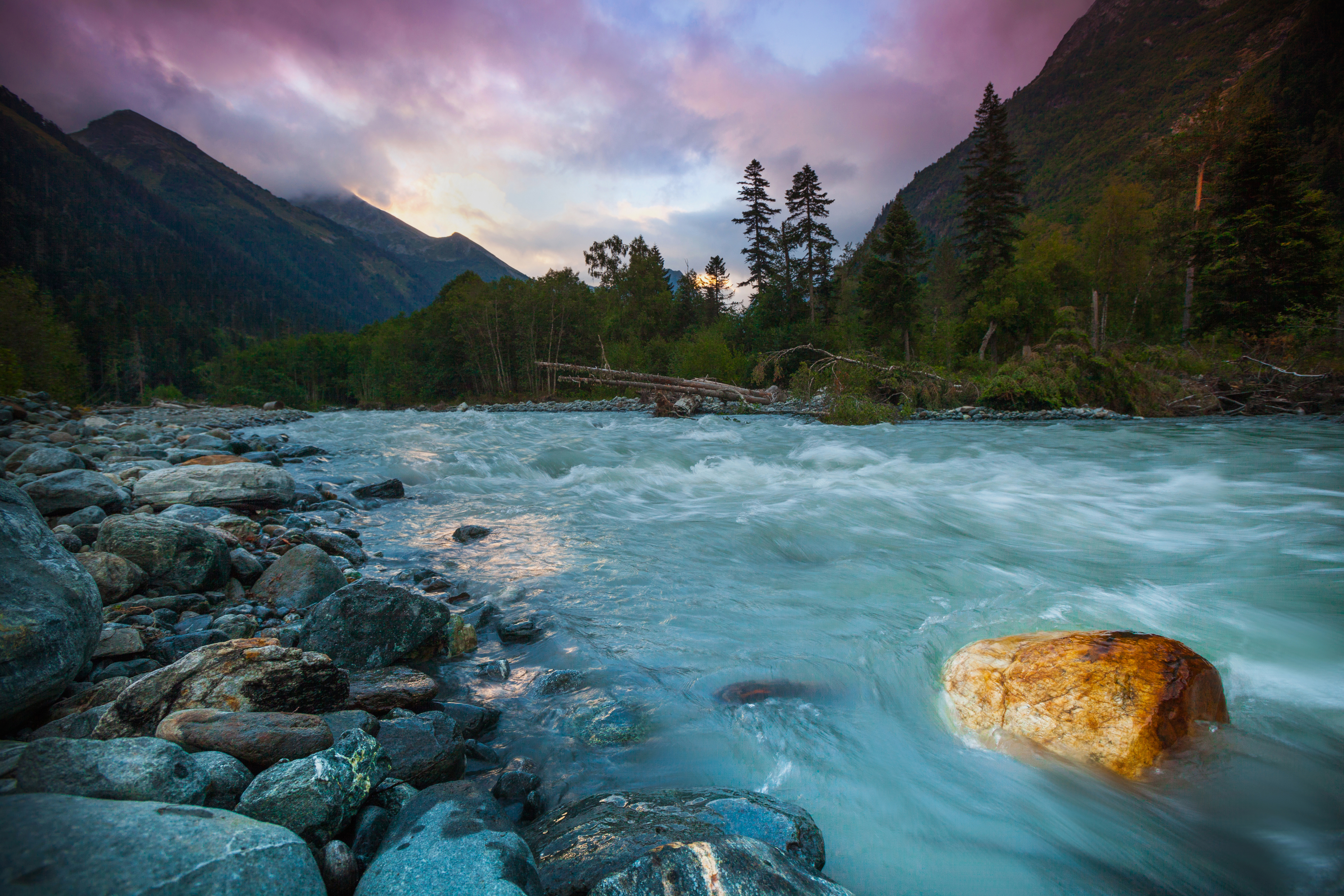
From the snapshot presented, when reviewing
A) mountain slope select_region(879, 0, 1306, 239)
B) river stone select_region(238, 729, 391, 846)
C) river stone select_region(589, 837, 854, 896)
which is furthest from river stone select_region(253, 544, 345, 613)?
mountain slope select_region(879, 0, 1306, 239)

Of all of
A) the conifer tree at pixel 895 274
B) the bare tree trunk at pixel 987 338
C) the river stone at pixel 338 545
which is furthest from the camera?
the conifer tree at pixel 895 274

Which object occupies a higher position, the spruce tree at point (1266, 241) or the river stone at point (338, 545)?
the spruce tree at point (1266, 241)

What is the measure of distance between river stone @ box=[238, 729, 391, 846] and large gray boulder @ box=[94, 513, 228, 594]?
2814 mm

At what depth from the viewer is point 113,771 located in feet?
4.59

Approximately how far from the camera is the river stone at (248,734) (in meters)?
1.73

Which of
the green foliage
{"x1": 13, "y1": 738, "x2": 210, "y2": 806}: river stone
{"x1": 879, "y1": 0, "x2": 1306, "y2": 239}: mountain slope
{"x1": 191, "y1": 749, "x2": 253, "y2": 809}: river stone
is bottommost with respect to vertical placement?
Result: {"x1": 191, "y1": 749, "x2": 253, "y2": 809}: river stone

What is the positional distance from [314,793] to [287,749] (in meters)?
0.33

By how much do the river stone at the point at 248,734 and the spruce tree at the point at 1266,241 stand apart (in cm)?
2653

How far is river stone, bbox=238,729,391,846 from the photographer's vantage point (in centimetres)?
151

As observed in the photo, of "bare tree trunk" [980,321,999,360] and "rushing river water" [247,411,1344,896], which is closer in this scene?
"rushing river water" [247,411,1344,896]

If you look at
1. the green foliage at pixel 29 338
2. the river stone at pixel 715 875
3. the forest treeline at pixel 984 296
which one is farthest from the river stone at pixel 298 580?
the green foliage at pixel 29 338

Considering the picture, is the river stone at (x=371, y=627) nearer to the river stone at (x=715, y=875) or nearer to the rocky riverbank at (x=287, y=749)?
the rocky riverbank at (x=287, y=749)

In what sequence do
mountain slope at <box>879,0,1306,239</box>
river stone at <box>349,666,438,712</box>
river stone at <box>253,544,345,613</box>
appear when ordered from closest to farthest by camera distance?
river stone at <box>349,666,438,712</box> < river stone at <box>253,544,345,613</box> < mountain slope at <box>879,0,1306,239</box>

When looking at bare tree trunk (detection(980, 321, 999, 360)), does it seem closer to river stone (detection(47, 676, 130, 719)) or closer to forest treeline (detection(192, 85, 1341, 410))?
forest treeline (detection(192, 85, 1341, 410))
